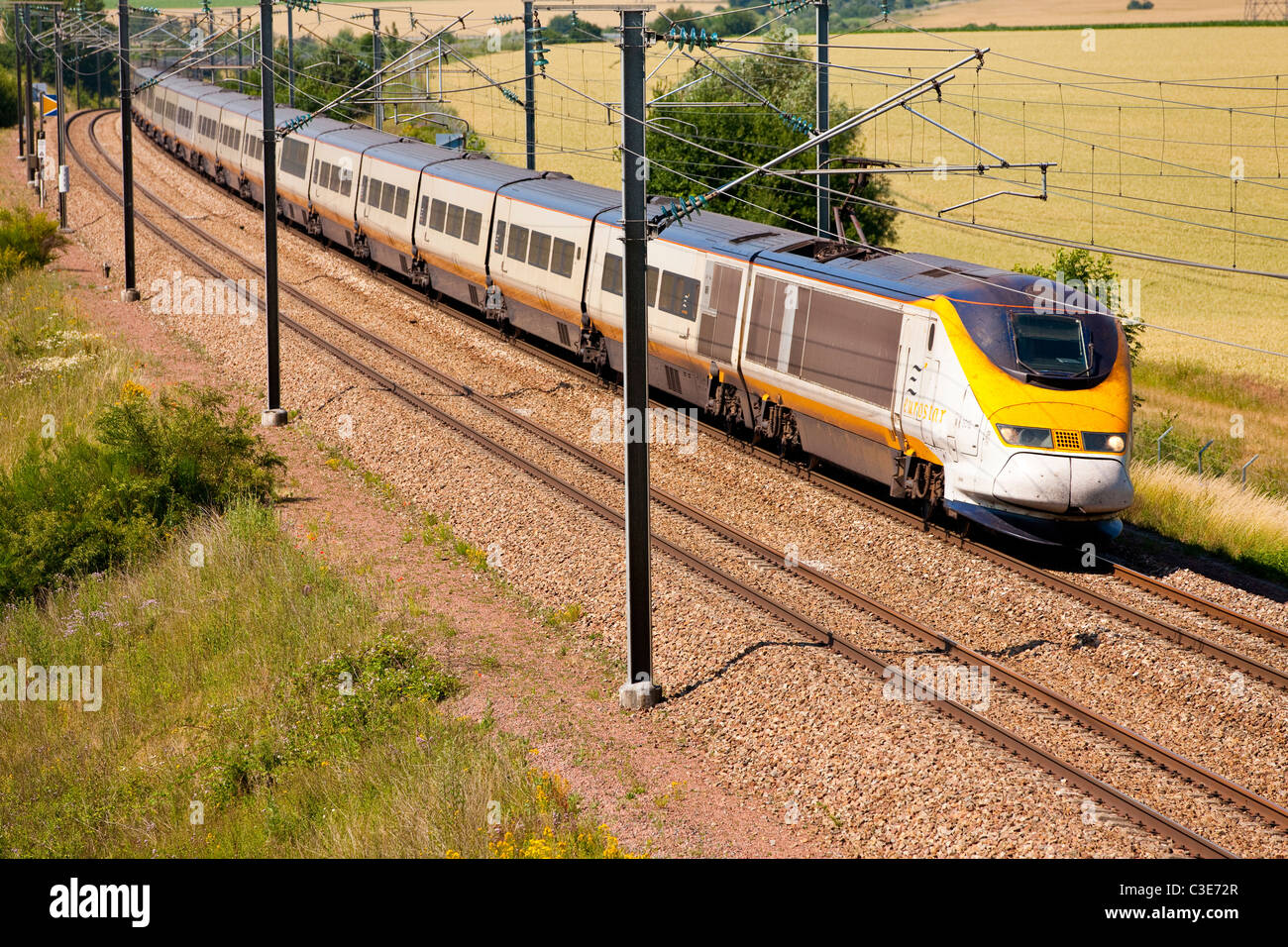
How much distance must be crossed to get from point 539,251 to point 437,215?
5.06m

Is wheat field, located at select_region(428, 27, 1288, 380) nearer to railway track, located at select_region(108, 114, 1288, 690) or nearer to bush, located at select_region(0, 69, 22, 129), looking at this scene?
railway track, located at select_region(108, 114, 1288, 690)

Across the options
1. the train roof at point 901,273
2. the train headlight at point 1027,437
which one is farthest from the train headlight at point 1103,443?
the train roof at point 901,273

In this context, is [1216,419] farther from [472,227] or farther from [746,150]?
[472,227]

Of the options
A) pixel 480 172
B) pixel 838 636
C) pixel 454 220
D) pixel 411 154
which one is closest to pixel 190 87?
pixel 411 154

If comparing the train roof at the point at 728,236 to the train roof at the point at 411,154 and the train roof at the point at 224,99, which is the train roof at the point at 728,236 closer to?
the train roof at the point at 411,154

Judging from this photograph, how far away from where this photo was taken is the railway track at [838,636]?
10.8 metres

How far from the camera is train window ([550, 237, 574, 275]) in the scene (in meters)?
24.4

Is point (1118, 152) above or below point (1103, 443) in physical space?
above

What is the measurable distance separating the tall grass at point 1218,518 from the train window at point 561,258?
10862 millimetres

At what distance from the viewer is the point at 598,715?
41.3 feet

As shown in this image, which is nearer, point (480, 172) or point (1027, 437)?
point (1027, 437)

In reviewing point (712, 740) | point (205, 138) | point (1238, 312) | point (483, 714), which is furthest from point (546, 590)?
point (205, 138)

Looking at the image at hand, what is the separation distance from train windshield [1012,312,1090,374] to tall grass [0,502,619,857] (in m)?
8.06

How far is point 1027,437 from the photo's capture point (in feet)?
50.5
